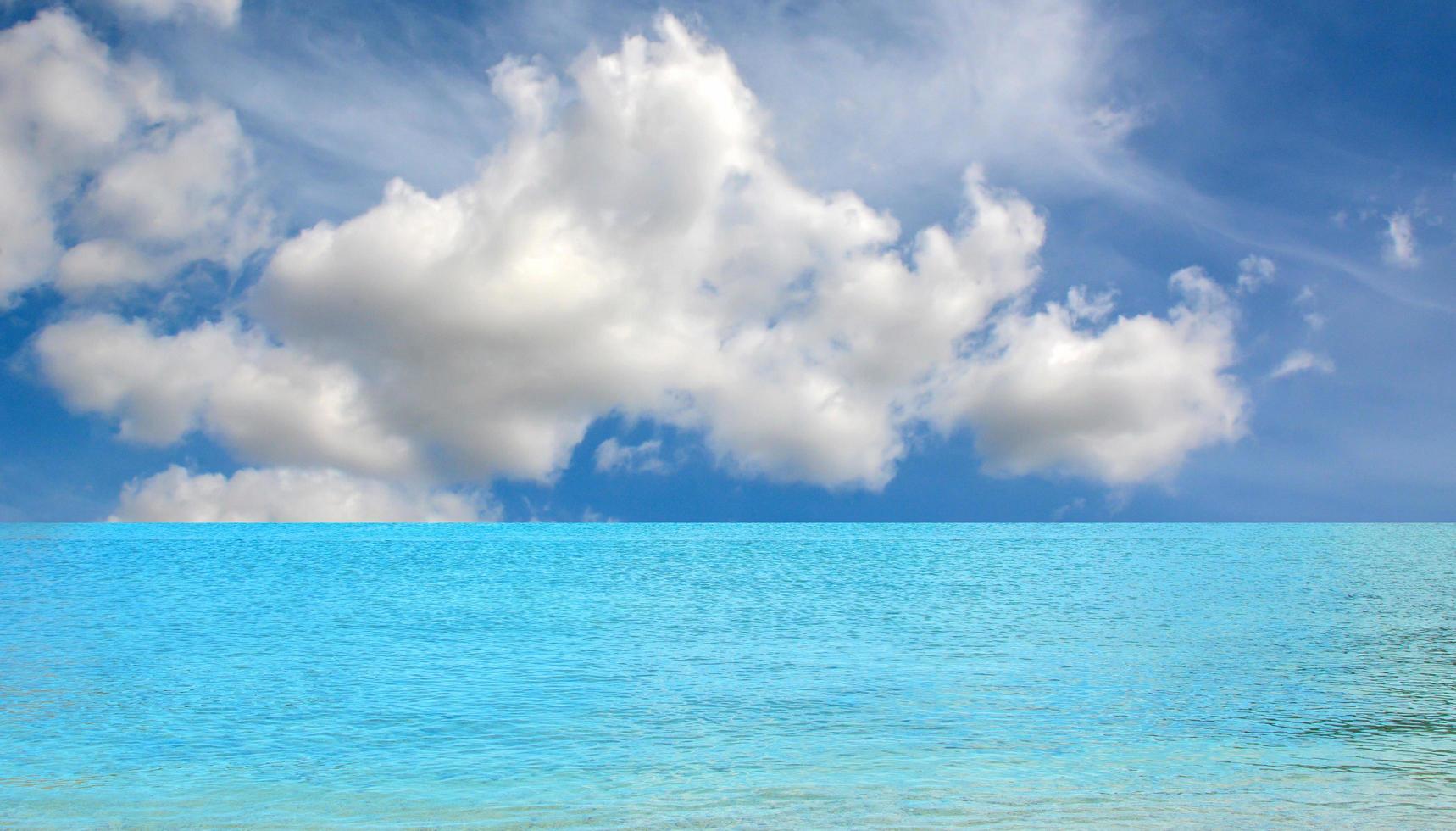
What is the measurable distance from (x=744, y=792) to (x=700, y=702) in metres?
7.87

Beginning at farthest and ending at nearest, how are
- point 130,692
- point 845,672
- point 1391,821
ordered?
point 845,672
point 130,692
point 1391,821

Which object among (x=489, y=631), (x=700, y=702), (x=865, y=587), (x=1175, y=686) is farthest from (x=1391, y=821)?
(x=865, y=587)

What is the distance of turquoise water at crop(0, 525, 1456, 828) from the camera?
15.5 metres

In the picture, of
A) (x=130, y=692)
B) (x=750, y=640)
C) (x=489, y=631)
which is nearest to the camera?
(x=130, y=692)

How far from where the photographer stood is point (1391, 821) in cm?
1414

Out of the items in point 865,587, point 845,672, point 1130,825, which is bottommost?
point 1130,825

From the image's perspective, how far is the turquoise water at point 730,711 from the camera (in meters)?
15.5

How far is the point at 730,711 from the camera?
73.4 feet

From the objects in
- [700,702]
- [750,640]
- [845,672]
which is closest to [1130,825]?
[700,702]

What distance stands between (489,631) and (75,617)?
20.8m

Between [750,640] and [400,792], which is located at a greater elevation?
[750,640]

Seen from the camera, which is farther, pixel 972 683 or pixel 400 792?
pixel 972 683

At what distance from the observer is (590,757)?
60.0ft

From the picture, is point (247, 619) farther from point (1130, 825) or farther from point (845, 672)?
point (1130, 825)
